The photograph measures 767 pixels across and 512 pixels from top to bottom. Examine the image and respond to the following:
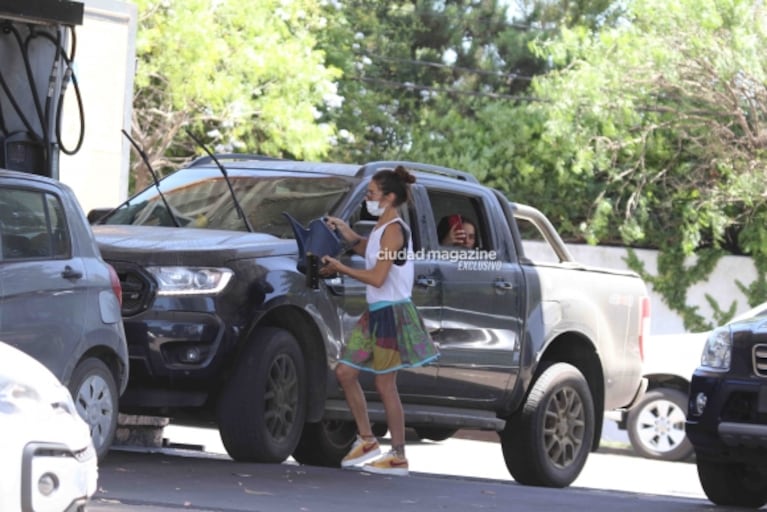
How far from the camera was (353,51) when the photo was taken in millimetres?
38375

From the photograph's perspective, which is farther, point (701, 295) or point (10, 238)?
point (701, 295)

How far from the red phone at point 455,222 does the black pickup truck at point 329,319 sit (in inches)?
3.4

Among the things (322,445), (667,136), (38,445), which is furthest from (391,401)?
(667,136)

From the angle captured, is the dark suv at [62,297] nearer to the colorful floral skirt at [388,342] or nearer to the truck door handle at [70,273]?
the truck door handle at [70,273]

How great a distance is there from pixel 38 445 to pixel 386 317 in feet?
16.6

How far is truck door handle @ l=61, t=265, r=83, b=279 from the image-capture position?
29.9 feet

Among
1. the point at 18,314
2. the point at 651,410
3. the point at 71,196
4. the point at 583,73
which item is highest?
the point at 583,73

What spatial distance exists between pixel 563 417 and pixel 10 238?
4958 millimetres

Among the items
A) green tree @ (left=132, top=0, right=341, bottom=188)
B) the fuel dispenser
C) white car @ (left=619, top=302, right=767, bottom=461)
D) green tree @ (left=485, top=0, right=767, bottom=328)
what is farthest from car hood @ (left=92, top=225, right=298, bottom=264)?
green tree @ (left=132, top=0, right=341, bottom=188)

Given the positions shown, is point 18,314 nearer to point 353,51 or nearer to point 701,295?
point 701,295

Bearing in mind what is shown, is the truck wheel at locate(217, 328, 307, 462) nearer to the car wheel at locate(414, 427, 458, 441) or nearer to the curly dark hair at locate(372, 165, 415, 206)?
the curly dark hair at locate(372, 165, 415, 206)

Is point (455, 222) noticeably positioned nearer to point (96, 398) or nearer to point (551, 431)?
point (551, 431)

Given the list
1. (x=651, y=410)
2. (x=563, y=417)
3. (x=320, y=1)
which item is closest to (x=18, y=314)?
(x=563, y=417)

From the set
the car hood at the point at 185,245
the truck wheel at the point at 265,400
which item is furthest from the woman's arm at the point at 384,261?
the truck wheel at the point at 265,400
